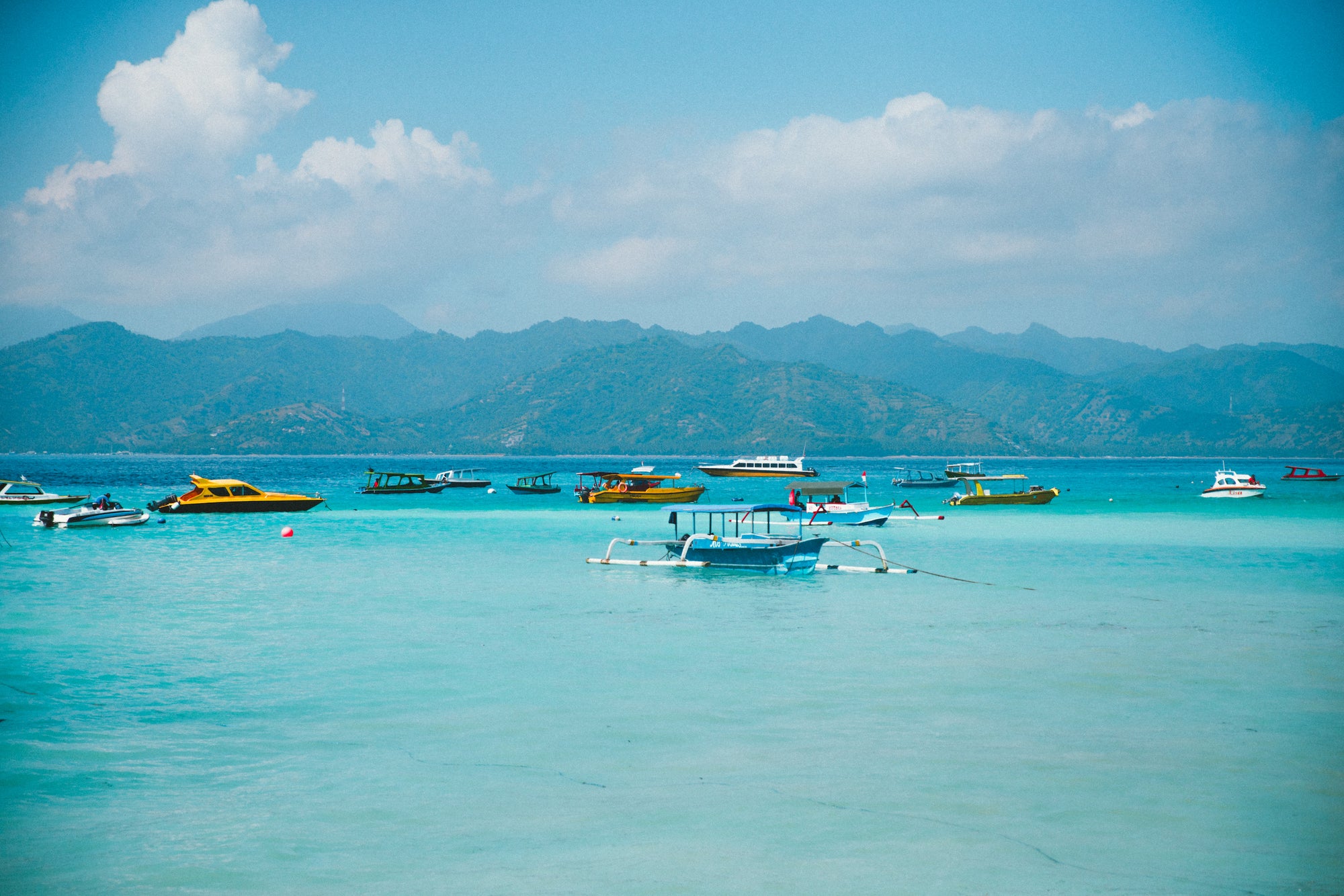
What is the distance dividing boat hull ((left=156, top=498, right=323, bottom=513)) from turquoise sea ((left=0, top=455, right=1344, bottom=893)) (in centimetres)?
4305

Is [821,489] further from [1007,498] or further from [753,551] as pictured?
[753,551]

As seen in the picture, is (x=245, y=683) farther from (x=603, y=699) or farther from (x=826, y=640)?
(x=826, y=640)

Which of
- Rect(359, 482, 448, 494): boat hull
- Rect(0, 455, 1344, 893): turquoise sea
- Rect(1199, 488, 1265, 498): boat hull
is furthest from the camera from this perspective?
Rect(359, 482, 448, 494): boat hull

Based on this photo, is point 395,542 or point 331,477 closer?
point 395,542

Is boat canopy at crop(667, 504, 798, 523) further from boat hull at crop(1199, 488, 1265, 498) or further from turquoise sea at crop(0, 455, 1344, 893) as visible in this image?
boat hull at crop(1199, 488, 1265, 498)

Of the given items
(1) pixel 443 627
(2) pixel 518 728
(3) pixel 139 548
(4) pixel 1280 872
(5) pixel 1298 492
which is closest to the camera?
(4) pixel 1280 872

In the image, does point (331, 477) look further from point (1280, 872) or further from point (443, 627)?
point (1280, 872)

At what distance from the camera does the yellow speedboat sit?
84.4 metres

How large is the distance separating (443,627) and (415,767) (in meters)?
14.7

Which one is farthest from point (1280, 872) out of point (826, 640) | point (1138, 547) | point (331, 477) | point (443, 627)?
point (331, 477)

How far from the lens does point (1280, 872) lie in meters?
12.9

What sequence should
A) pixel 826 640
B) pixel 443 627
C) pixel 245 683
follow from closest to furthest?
pixel 245 683 → pixel 826 640 → pixel 443 627

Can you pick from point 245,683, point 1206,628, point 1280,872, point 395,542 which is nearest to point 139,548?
point 395,542

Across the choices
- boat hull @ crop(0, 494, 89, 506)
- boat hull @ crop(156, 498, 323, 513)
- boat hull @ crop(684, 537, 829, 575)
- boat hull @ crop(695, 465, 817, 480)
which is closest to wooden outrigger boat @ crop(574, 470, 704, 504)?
boat hull @ crop(156, 498, 323, 513)
